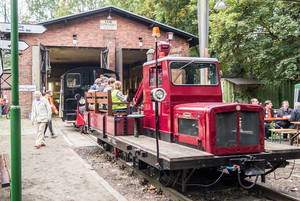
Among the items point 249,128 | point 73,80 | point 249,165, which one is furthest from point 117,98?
point 73,80

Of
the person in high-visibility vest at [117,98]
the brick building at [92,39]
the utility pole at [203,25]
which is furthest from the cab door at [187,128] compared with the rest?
the brick building at [92,39]

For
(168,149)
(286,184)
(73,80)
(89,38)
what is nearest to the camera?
(168,149)

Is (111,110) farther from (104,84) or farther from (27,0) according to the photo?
(27,0)

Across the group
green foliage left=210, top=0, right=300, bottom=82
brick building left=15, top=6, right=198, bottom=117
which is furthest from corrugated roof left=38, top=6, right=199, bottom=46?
green foliage left=210, top=0, right=300, bottom=82

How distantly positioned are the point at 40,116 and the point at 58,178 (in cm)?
406

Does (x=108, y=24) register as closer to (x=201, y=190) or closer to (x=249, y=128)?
(x=201, y=190)

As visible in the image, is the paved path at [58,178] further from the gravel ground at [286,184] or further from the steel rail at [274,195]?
the gravel ground at [286,184]

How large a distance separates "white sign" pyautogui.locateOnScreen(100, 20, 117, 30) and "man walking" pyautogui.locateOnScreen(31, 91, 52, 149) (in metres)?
11.5

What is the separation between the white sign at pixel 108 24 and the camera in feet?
67.7

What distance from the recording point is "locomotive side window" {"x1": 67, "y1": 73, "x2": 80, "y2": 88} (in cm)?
1517

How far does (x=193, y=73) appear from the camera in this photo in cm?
631

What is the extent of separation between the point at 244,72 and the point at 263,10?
7.90 metres

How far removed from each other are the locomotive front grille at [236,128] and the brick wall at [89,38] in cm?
1529

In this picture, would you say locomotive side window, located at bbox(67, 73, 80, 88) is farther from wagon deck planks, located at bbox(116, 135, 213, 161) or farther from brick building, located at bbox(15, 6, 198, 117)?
wagon deck planks, located at bbox(116, 135, 213, 161)
